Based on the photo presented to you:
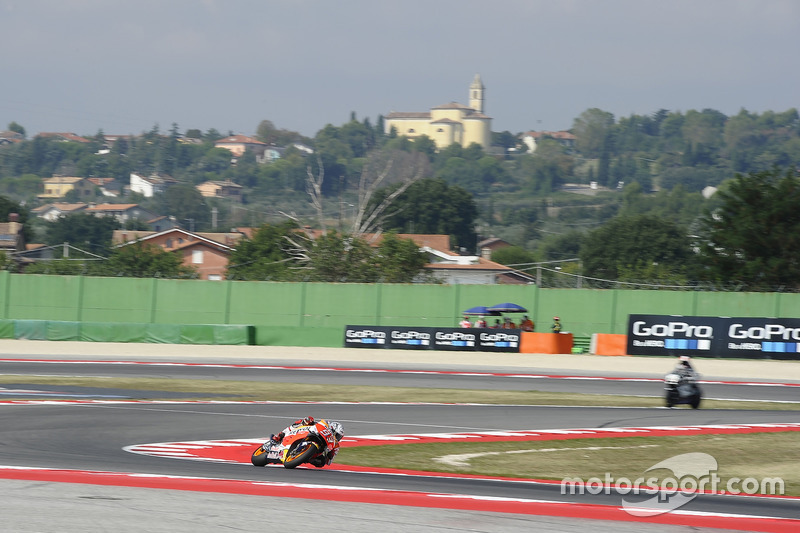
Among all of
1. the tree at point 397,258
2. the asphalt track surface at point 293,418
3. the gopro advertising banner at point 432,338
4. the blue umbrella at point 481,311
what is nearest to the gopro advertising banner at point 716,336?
the asphalt track surface at point 293,418

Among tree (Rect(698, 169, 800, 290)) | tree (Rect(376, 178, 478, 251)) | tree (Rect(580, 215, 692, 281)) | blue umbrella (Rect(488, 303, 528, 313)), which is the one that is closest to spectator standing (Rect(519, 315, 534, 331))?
blue umbrella (Rect(488, 303, 528, 313))

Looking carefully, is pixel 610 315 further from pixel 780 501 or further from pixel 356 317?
pixel 780 501

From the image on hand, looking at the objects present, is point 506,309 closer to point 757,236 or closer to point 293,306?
point 293,306

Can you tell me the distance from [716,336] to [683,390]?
13265mm

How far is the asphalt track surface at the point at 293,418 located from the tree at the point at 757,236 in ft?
62.4

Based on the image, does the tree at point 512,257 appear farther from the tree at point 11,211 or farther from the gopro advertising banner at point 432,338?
the gopro advertising banner at point 432,338

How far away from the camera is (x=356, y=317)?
42.0 metres

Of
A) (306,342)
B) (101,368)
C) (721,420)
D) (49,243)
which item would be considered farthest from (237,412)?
(49,243)

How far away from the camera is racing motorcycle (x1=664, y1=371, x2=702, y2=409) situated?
21922mm

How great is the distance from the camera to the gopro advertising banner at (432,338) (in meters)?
36.5

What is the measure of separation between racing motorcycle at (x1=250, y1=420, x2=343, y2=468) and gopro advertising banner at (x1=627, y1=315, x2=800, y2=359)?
24630 millimetres

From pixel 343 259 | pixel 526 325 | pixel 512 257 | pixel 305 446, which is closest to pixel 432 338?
pixel 526 325

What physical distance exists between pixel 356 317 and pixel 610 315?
11.4m

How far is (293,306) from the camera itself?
42.9 metres
